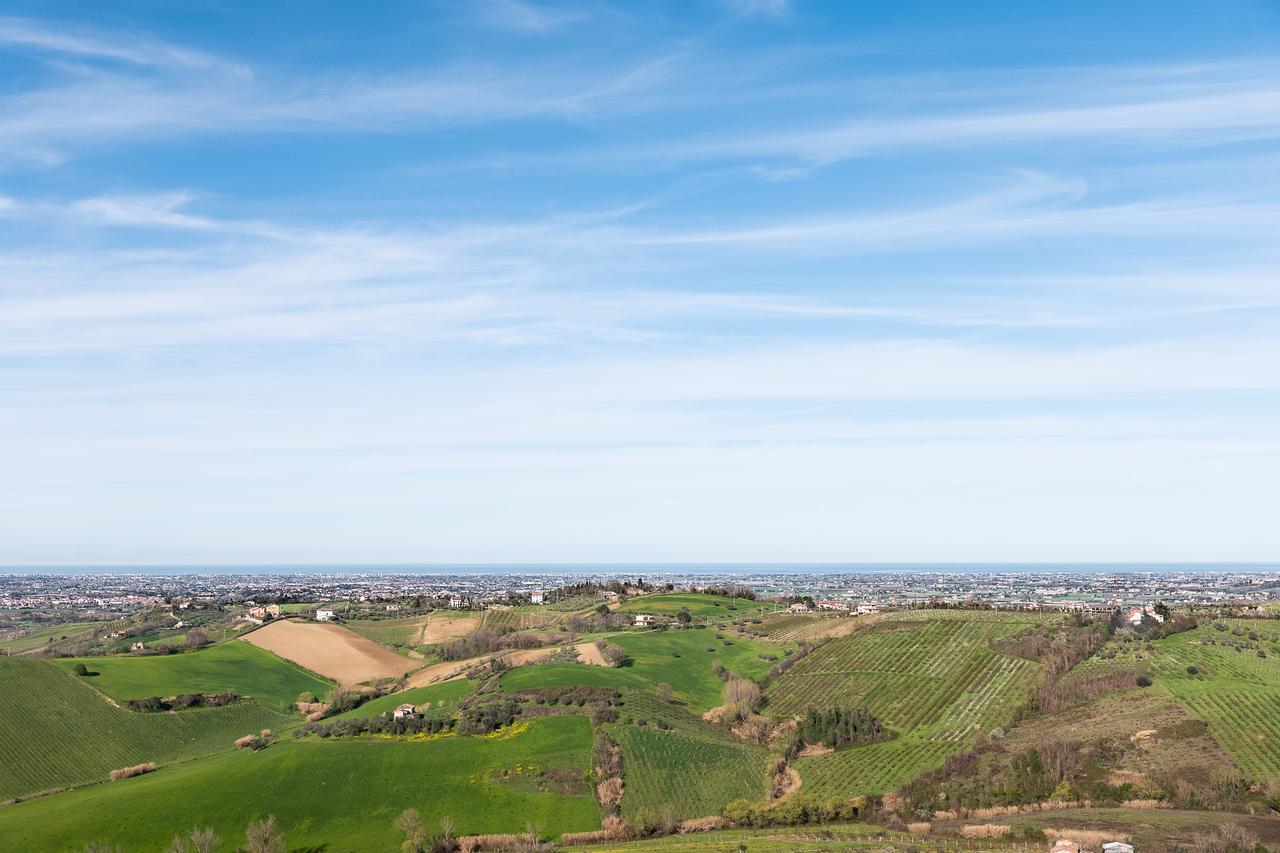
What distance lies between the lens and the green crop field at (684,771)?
337 ft

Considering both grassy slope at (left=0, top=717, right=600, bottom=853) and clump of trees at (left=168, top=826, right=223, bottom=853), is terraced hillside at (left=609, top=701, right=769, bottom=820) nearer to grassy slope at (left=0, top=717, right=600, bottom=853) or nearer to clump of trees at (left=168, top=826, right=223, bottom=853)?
grassy slope at (left=0, top=717, right=600, bottom=853)

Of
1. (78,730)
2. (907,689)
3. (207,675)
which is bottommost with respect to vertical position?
(78,730)

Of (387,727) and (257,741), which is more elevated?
(387,727)

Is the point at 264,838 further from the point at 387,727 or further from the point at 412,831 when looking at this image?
the point at 387,727

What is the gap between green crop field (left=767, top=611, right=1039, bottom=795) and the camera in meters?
115

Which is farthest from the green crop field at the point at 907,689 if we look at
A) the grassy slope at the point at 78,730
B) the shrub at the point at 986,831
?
the grassy slope at the point at 78,730

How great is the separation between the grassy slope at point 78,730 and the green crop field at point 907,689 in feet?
266

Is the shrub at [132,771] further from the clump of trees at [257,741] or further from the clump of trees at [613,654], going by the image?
the clump of trees at [613,654]

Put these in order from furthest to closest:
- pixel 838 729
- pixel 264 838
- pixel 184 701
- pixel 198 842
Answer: pixel 184 701 < pixel 838 729 < pixel 264 838 < pixel 198 842

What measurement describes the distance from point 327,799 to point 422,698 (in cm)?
4944

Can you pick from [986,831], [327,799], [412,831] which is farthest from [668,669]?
[986,831]

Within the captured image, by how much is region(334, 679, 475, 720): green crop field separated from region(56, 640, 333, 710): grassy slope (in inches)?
825

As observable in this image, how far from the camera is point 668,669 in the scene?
169 metres

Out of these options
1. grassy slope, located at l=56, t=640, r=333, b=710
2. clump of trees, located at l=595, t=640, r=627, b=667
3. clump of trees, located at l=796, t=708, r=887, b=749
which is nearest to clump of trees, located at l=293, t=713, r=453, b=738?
grassy slope, located at l=56, t=640, r=333, b=710
